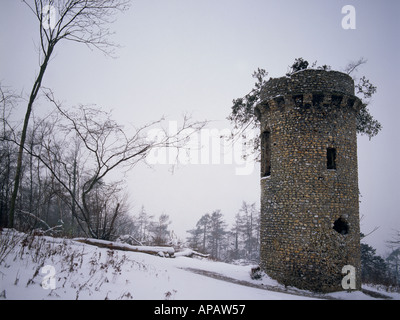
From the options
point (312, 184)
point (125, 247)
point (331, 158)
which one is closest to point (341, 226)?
point (312, 184)

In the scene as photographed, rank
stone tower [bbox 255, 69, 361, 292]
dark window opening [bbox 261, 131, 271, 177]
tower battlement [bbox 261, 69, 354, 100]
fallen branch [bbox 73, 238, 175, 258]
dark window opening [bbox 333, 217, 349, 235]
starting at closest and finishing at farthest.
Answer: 1. stone tower [bbox 255, 69, 361, 292]
2. fallen branch [bbox 73, 238, 175, 258]
3. dark window opening [bbox 333, 217, 349, 235]
4. tower battlement [bbox 261, 69, 354, 100]
5. dark window opening [bbox 261, 131, 271, 177]

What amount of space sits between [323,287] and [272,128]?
6225 mm

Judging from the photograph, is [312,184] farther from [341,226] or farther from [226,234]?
[226,234]

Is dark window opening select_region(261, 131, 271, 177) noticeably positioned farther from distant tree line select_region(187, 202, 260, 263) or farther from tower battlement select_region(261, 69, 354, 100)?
distant tree line select_region(187, 202, 260, 263)

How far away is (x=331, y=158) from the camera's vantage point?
977 cm

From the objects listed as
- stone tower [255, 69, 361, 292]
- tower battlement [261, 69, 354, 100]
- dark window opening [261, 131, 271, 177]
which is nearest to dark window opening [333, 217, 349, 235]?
stone tower [255, 69, 361, 292]

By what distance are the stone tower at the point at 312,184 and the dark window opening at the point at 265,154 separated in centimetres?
65

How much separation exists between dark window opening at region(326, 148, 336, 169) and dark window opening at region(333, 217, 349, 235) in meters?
2.07

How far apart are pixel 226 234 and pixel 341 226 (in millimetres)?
42235

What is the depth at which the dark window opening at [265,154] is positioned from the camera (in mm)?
10734

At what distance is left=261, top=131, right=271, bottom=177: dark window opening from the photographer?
423 inches

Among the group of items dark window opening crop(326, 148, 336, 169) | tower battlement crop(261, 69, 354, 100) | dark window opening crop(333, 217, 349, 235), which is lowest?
dark window opening crop(333, 217, 349, 235)

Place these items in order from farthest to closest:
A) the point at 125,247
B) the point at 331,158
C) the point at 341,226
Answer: the point at 331,158
the point at 125,247
the point at 341,226

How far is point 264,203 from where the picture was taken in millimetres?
10164
